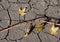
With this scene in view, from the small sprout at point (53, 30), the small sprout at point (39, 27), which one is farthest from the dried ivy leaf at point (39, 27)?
the small sprout at point (53, 30)

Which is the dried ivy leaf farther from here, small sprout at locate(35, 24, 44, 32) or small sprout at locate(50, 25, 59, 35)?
small sprout at locate(50, 25, 59, 35)

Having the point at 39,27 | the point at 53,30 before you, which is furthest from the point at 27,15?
the point at 53,30

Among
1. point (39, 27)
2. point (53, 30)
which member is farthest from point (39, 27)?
point (53, 30)

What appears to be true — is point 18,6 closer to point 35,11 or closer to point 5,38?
point 35,11

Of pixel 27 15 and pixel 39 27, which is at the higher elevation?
pixel 27 15

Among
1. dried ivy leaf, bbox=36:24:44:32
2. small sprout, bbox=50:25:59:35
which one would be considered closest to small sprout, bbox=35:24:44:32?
dried ivy leaf, bbox=36:24:44:32

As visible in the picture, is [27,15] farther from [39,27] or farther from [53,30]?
[53,30]

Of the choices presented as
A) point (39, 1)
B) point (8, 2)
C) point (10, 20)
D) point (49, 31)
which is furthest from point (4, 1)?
point (49, 31)

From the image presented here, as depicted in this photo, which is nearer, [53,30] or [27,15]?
[53,30]

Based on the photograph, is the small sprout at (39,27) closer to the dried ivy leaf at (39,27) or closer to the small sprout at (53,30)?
the dried ivy leaf at (39,27)
